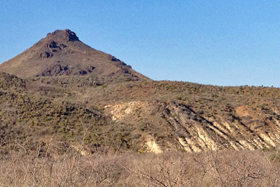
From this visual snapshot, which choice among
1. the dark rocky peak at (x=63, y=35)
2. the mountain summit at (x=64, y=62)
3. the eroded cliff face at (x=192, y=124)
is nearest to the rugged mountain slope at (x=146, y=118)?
the eroded cliff face at (x=192, y=124)

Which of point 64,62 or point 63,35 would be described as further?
point 63,35

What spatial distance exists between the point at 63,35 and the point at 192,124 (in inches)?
3697

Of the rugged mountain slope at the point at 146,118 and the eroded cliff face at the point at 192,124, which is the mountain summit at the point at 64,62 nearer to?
the rugged mountain slope at the point at 146,118

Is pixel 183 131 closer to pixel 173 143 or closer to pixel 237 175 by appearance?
pixel 173 143

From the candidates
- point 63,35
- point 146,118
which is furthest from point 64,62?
point 146,118

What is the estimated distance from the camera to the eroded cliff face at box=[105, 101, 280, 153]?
74.3 ft

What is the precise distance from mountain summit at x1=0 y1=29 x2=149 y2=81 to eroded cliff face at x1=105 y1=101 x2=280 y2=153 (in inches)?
1761

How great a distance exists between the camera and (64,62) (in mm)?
89125

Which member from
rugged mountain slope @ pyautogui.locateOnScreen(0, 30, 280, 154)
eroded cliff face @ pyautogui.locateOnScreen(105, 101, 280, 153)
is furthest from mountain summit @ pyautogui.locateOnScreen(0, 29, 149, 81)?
eroded cliff face @ pyautogui.locateOnScreen(105, 101, 280, 153)

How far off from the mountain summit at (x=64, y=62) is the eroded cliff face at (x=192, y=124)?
44720mm

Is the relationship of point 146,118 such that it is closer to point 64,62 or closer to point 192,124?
point 192,124

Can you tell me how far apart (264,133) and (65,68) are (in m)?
68.8

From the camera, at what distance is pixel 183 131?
2386 centimetres

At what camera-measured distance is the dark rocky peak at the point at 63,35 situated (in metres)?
109
